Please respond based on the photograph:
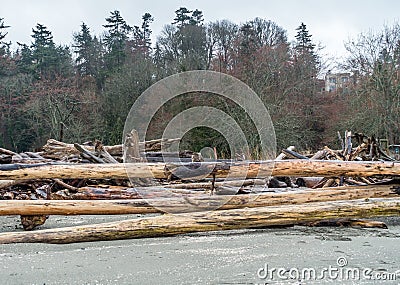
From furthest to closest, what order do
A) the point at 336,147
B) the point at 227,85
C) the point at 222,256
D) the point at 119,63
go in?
the point at 119,63
the point at 336,147
the point at 227,85
the point at 222,256

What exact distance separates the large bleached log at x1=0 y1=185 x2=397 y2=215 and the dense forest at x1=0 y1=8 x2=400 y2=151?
40.6 feet

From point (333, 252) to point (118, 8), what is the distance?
34.4 meters

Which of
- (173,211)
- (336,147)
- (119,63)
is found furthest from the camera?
(119,63)

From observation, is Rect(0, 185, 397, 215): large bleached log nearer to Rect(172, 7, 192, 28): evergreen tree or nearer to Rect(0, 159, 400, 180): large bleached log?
Rect(0, 159, 400, 180): large bleached log

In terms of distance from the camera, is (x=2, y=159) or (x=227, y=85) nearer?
(x=2, y=159)

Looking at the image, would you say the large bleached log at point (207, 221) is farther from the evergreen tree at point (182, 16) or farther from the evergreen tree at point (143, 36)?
the evergreen tree at point (182, 16)

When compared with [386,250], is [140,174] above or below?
above

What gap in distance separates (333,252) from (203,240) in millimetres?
1077

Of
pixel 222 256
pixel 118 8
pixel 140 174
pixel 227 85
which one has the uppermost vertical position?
pixel 118 8

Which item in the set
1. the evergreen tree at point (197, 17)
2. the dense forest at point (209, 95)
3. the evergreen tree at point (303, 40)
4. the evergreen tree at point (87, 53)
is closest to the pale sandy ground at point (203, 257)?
the dense forest at point (209, 95)

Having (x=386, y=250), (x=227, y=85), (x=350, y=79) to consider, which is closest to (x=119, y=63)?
(x=227, y=85)

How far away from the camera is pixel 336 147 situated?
22328 millimetres

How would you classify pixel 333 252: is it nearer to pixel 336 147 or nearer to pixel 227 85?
pixel 227 85

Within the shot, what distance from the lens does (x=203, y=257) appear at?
3242 millimetres
